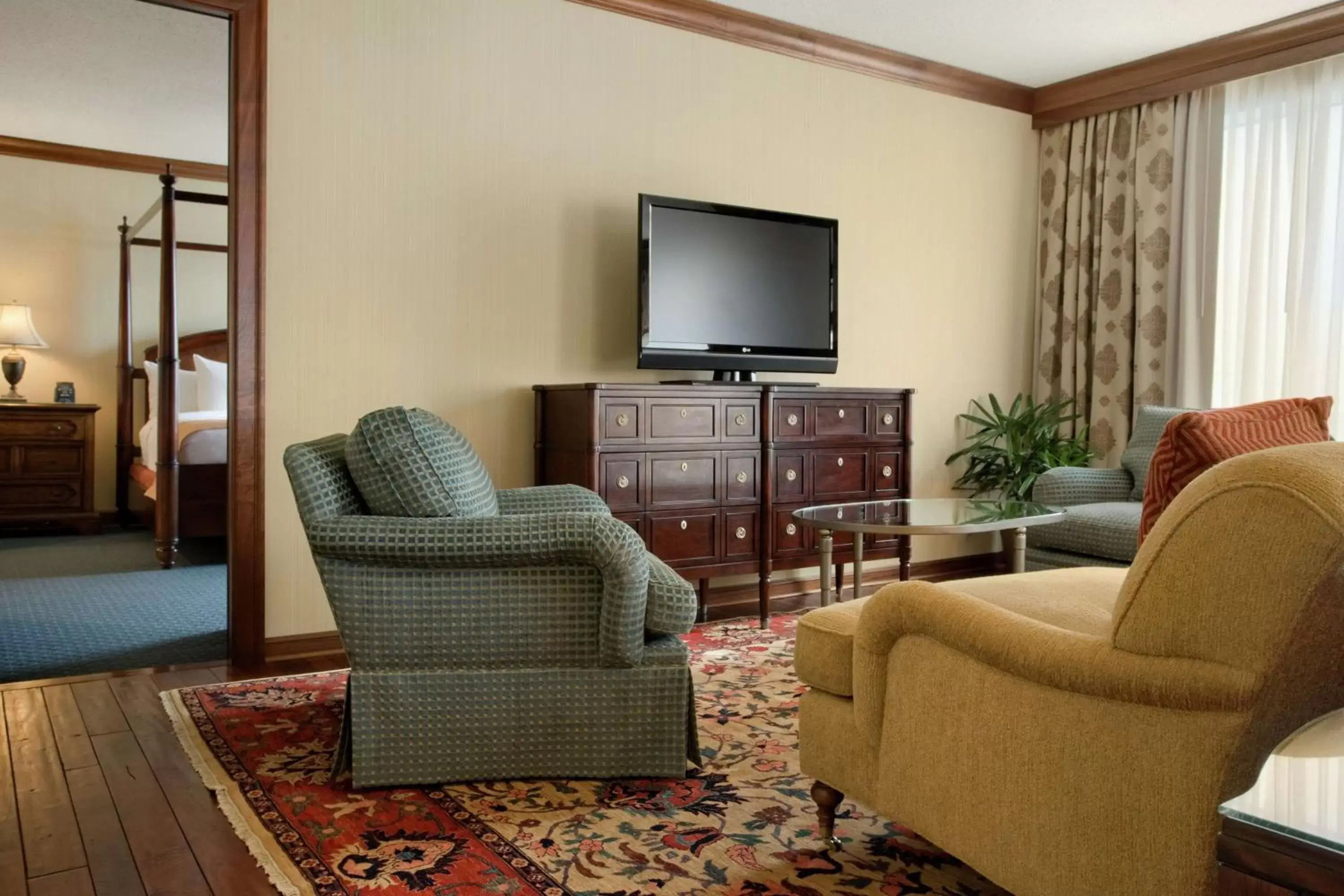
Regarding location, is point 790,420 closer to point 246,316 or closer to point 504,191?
point 504,191

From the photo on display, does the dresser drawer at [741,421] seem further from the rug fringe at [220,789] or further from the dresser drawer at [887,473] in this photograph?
the rug fringe at [220,789]

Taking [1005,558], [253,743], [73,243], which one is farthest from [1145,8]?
[73,243]

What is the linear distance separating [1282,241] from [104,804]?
197 inches

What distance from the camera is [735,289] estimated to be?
4.25 metres

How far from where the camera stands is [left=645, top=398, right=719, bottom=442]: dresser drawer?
12.4 ft

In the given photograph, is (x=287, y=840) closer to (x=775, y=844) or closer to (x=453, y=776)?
(x=453, y=776)

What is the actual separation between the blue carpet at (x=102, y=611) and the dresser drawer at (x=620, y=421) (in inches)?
61.9

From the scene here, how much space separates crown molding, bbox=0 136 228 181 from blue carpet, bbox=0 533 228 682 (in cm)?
222

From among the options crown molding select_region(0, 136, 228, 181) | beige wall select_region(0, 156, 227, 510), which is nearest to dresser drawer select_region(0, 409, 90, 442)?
beige wall select_region(0, 156, 227, 510)

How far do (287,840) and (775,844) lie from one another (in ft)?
3.19

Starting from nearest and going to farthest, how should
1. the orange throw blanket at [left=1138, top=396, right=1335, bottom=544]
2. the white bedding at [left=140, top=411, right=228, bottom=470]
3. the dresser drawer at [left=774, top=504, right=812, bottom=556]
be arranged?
the orange throw blanket at [left=1138, top=396, right=1335, bottom=544]
the dresser drawer at [left=774, top=504, right=812, bottom=556]
the white bedding at [left=140, top=411, right=228, bottom=470]

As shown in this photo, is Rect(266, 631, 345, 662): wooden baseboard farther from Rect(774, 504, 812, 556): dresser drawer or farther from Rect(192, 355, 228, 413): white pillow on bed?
Rect(192, 355, 228, 413): white pillow on bed

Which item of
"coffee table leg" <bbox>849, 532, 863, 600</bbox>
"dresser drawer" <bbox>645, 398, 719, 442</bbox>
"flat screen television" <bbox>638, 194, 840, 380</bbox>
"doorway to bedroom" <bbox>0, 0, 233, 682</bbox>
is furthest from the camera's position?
"doorway to bedroom" <bbox>0, 0, 233, 682</bbox>

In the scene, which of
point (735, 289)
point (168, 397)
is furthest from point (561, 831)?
point (168, 397)
